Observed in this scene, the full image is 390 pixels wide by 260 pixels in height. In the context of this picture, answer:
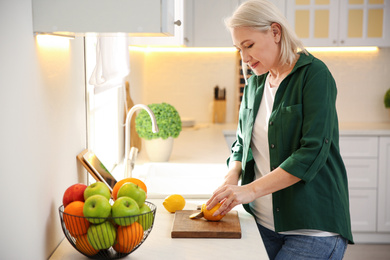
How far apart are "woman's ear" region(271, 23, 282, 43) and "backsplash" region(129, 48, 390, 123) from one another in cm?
285

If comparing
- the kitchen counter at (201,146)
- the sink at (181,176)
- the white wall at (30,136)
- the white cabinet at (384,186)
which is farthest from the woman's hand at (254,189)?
the white cabinet at (384,186)

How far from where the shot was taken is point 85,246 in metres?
1.22

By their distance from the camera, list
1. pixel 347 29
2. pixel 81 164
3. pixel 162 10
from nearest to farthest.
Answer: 1. pixel 162 10
2. pixel 81 164
3. pixel 347 29

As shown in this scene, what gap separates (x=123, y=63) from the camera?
85.4 inches

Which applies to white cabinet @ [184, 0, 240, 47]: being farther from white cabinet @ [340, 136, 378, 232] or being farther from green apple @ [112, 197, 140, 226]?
green apple @ [112, 197, 140, 226]

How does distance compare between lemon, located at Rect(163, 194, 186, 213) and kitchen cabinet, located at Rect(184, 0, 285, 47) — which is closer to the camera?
lemon, located at Rect(163, 194, 186, 213)

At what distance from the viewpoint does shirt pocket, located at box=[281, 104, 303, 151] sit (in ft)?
4.93

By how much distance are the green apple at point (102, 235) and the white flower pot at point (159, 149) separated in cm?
156

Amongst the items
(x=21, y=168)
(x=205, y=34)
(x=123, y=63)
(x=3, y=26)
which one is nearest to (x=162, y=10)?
(x=3, y=26)

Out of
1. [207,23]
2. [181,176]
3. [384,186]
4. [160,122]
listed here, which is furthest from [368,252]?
[207,23]

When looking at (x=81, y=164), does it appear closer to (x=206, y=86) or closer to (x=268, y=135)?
(x=268, y=135)

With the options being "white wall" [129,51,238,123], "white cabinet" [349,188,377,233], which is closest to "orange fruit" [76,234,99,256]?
"white cabinet" [349,188,377,233]

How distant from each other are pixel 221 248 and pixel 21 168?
0.59 meters

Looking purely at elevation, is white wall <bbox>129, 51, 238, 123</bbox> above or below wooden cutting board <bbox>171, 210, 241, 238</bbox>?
above
